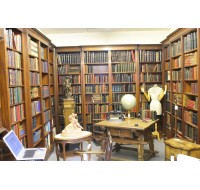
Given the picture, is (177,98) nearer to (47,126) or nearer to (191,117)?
(191,117)

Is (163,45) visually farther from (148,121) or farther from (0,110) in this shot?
(0,110)

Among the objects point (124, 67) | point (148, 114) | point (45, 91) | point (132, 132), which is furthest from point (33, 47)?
point (148, 114)

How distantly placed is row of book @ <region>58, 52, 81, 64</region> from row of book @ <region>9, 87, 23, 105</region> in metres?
2.32

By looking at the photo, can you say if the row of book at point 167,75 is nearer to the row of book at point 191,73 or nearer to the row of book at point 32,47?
the row of book at point 191,73

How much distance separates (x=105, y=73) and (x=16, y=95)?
2.77m

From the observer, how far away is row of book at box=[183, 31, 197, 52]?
3395mm

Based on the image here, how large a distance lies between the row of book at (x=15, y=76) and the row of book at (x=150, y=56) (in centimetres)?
320

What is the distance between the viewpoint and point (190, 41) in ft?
11.7

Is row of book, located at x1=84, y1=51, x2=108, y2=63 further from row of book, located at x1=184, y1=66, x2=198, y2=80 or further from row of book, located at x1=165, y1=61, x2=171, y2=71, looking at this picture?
row of book, located at x1=184, y1=66, x2=198, y2=80

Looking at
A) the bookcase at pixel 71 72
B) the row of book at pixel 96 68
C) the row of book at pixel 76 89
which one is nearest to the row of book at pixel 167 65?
the row of book at pixel 96 68

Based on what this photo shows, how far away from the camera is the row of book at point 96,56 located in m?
5.21

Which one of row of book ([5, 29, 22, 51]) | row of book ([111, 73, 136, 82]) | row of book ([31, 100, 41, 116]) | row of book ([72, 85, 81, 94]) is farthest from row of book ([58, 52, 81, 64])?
row of book ([5, 29, 22, 51])
